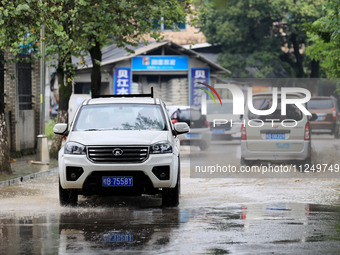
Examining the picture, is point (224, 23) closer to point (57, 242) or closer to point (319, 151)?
point (319, 151)

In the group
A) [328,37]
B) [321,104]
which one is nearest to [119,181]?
[328,37]

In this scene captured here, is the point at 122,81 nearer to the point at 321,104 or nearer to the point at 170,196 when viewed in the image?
the point at 321,104

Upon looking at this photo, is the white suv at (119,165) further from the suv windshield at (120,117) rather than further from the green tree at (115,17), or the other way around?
the green tree at (115,17)

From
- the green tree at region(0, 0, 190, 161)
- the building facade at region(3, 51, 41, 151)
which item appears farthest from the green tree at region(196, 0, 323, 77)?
the building facade at region(3, 51, 41, 151)

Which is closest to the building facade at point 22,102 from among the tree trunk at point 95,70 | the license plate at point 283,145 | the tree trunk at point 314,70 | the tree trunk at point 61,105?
the tree trunk at point 61,105

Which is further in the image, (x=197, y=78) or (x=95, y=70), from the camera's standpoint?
(x=197, y=78)

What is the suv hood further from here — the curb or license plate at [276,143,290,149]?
license plate at [276,143,290,149]

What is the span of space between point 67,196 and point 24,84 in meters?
14.3

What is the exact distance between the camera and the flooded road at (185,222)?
8.20 meters

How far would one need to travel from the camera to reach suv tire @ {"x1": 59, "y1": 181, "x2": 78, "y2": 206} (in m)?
12.0

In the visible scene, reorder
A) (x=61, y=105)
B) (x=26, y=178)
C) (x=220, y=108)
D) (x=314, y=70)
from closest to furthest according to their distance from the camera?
(x=26, y=178) → (x=61, y=105) → (x=220, y=108) → (x=314, y=70)

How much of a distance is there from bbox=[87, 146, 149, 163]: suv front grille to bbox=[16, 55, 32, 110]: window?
46.6ft

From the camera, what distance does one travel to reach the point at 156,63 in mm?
44656

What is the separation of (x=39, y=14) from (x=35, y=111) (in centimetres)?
1066
